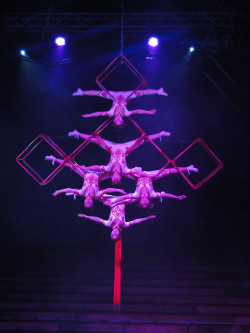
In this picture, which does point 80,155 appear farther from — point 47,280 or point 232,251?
point 232,251

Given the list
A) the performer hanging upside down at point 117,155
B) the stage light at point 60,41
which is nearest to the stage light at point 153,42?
the stage light at point 60,41

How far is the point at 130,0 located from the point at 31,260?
5.22 m

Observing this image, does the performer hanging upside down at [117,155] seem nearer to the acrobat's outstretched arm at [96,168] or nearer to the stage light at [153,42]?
the acrobat's outstretched arm at [96,168]

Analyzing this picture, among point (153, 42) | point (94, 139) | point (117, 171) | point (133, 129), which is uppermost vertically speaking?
point (153, 42)

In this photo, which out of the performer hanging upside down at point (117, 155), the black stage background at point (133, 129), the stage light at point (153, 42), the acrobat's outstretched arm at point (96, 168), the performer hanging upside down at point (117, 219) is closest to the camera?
the performer hanging upside down at point (117, 155)

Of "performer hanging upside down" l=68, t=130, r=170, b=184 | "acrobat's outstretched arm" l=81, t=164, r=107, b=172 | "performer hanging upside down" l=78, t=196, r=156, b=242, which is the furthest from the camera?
"acrobat's outstretched arm" l=81, t=164, r=107, b=172

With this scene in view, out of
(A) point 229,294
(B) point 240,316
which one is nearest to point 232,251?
(A) point 229,294

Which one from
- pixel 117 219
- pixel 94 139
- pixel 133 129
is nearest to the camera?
pixel 94 139

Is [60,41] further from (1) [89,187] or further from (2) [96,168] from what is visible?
(1) [89,187]

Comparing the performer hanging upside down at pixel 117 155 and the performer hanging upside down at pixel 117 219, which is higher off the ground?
the performer hanging upside down at pixel 117 155

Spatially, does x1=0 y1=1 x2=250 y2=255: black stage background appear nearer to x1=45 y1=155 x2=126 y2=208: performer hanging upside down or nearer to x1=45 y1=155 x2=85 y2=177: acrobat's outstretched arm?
x1=45 y1=155 x2=126 y2=208: performer hanging upside down

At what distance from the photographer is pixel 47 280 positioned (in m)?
6.32

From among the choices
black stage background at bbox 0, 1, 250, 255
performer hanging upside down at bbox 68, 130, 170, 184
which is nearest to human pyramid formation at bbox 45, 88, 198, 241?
performer hanging upside down at bbox 68, 130, 170, 184

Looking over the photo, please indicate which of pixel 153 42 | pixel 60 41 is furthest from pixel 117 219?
pixel 60 41
